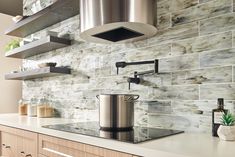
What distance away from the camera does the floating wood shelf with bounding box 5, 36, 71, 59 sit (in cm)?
215

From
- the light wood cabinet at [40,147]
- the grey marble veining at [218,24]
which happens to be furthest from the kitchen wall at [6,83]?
the grey marble veining at [218,24]

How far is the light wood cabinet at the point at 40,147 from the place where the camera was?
1.14m

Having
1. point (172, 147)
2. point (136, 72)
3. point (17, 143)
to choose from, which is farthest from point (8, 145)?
point (172, 147)

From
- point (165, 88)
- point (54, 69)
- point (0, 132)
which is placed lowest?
point (0, 132)

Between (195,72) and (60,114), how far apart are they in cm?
150

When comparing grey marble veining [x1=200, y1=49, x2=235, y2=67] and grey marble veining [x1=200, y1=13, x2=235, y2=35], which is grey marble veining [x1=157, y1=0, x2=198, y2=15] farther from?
grey marble veining [x1=200, y1=49, x2=235, y2=67]

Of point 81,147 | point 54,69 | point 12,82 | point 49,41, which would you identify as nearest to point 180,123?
point 81,147

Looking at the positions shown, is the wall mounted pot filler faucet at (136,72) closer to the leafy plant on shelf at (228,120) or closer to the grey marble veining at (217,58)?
the grey marble veining at (217,58)

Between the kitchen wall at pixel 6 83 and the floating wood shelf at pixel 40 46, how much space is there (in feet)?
2.67

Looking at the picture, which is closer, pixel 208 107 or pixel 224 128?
pixel 224 128

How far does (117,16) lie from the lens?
4.33 feet

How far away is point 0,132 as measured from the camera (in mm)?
2047

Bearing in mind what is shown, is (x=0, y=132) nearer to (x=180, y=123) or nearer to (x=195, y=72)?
(x=180, y=123)

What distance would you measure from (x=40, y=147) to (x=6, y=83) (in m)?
2.33
